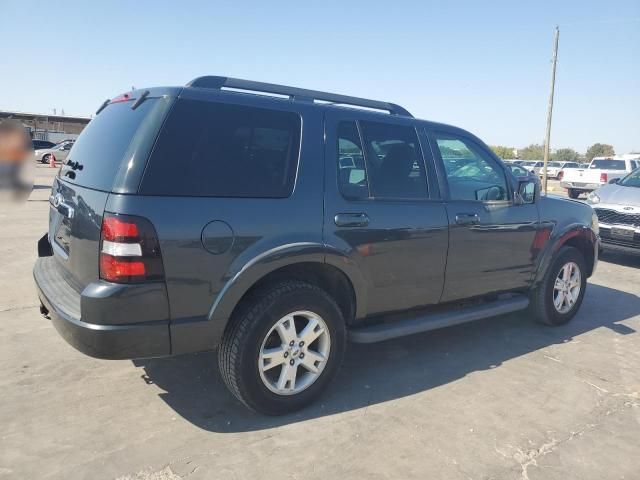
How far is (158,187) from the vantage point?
8.39 ft

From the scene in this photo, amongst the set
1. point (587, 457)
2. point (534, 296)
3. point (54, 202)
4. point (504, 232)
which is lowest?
point (587, 457)

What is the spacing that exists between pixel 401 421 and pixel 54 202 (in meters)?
2.74

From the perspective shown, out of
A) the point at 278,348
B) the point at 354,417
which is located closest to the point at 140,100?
the point at 278,348

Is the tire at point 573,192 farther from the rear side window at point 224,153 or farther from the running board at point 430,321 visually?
the rear side window at point 224,153

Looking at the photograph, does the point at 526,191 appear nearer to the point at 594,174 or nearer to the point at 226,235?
the point at 226,235

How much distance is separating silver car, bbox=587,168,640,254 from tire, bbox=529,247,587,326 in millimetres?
3369

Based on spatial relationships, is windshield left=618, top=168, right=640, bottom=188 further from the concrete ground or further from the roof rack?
the roof rack

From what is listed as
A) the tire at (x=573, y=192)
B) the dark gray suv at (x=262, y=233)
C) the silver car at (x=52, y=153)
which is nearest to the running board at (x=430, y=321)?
the dark gray suv at (x=262, y=233)

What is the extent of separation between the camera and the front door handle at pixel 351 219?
3152 mm

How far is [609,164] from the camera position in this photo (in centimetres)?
2106

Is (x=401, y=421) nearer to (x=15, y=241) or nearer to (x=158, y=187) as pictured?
(x=158, y=187)

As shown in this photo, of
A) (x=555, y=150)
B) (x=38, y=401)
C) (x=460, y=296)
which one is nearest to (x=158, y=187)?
(x=38, y=401)

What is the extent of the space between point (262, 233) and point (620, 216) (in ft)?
23.6

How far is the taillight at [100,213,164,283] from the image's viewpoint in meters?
2.47
